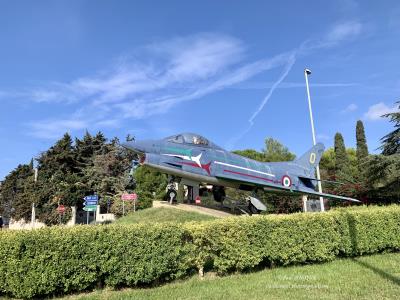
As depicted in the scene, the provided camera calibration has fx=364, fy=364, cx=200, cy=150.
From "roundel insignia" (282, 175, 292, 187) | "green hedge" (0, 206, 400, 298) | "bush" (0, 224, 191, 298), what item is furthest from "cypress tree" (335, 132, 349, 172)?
"bush" (0, 224, 191, 298)

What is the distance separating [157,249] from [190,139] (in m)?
10.3

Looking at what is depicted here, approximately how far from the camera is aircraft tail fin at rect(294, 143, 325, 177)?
2611 cm

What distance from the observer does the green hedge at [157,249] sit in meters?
8.31

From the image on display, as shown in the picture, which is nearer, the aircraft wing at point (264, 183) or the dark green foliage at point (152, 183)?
the aircraft wing at point (264, 183)

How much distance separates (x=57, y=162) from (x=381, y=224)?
150ft

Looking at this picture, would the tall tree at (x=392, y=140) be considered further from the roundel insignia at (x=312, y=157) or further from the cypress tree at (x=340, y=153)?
the cypress tree at (x=340, y=153)

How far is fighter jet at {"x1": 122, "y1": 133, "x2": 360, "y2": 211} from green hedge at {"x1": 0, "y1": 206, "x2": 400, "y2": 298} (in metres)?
7.79

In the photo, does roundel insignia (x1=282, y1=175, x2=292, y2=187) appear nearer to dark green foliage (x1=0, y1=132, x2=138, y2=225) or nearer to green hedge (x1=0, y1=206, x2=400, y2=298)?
green hedge (x1=0, y1=206, x2=400, y2=298)

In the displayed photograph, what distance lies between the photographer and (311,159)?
26.7 meters

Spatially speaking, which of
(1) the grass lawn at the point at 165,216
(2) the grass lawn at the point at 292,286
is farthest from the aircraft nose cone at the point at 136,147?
(2) the grass lawn at the point at 292,286

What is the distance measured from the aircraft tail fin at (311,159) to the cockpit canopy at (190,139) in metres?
9.29

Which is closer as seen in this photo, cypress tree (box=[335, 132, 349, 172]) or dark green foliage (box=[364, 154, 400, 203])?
dark green foliage (box=[364, 154, 400, 203])

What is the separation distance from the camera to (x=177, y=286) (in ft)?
29.8

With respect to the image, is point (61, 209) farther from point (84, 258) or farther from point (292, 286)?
point (292, 286)
